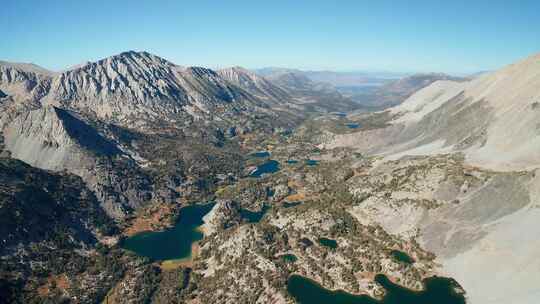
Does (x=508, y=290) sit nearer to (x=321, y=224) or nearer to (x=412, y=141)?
(x=321, y=224)

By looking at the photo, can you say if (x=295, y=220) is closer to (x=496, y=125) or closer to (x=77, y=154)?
(x=496, y=125)

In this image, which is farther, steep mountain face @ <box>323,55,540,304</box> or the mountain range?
the mountain range

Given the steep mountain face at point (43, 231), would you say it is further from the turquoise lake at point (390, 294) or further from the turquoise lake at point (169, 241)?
the turquoise lake at point (390, 294)

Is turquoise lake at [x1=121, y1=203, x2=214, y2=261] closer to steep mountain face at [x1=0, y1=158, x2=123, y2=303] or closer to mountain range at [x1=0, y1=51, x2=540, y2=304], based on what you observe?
mountain range at [x1=0, y1=51, x2=540, y2=304]

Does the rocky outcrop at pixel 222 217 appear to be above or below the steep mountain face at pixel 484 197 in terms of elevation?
below

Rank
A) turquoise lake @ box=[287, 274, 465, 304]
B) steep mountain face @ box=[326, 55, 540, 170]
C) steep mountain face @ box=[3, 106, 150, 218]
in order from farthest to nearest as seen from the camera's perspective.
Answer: steep mountain face @ box=[3, 106, 150, 218] < steep mountain face @ box=[326, 55, 540, 170] < turquoise lake @ box=[287, 274, 465, 304]

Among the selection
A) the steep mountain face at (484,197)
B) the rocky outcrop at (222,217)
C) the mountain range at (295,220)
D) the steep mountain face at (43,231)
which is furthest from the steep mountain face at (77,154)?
the steep mountain face at (484,197)

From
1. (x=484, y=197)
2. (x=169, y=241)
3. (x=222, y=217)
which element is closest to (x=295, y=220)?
(x=222, y=217)

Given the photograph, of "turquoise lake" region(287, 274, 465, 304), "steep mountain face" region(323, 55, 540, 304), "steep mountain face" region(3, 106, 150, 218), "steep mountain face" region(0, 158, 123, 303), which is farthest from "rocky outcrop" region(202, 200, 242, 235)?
"steep mountain face" region(323, 55, 540, 304)
